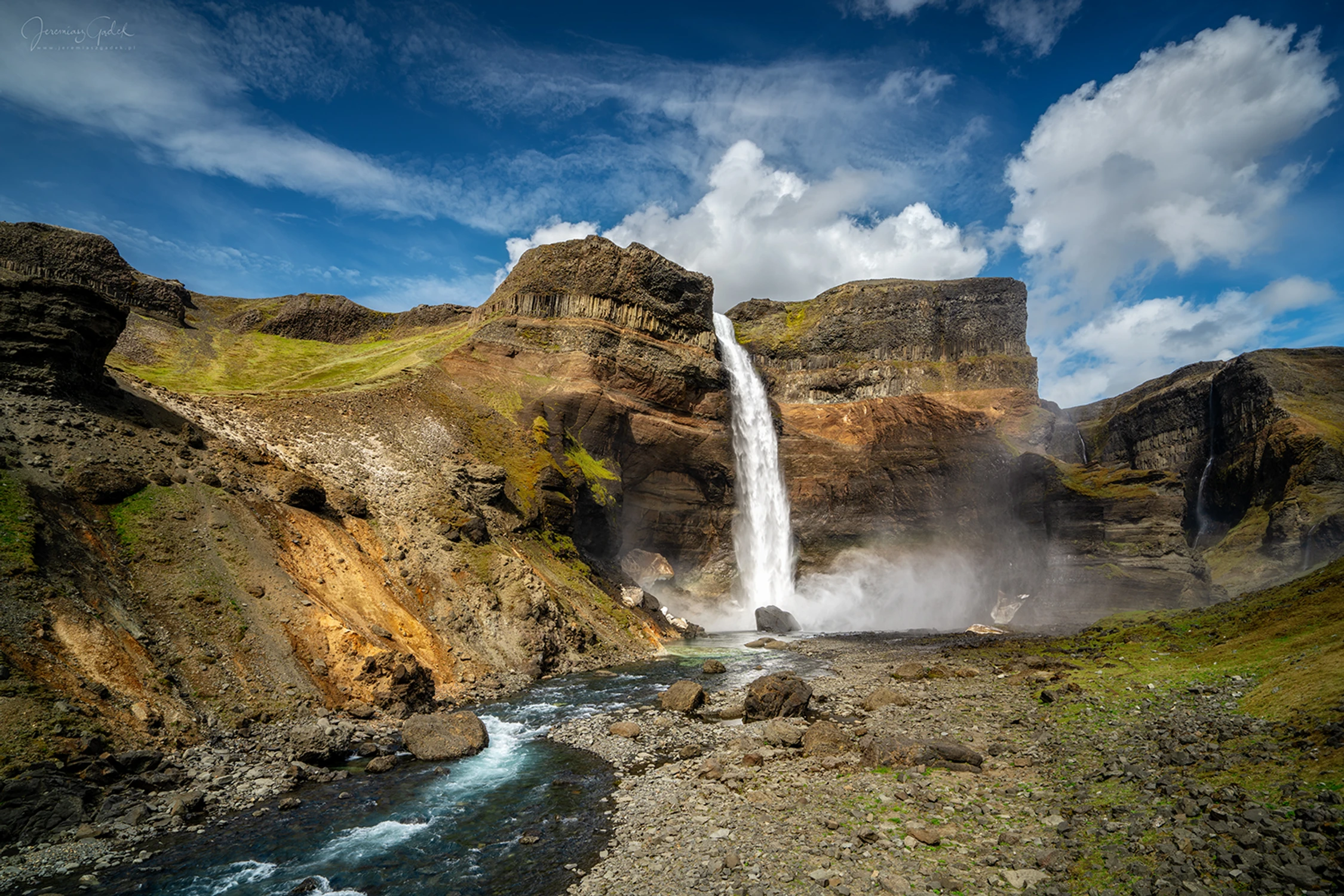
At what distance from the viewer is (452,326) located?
6744 cm

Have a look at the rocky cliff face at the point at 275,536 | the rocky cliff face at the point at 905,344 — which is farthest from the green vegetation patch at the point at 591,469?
the rocky cliff face at the point at 905,344

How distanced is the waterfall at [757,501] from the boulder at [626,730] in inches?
1656

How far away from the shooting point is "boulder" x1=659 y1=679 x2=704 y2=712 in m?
22.2

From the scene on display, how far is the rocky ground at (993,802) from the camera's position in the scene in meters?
8.97

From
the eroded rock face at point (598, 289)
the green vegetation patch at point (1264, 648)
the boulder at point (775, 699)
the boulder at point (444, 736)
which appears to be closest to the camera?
the green vegetation patch at point (1264, 648)

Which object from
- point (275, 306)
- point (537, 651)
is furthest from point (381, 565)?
point (275, 306)

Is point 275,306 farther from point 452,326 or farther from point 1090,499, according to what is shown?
point 1090,499

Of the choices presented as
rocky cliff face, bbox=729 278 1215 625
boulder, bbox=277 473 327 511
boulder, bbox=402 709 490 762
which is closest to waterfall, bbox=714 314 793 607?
rocky cliff face, bbox=729 278 1215 625

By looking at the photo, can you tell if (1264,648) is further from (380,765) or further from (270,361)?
(270,361)

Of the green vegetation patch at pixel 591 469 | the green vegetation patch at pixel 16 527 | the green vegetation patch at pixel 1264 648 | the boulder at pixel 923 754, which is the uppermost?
the green vegetation patch at pixel 591 469

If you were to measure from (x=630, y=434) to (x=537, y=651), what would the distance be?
28854mm

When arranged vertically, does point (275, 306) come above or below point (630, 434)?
above

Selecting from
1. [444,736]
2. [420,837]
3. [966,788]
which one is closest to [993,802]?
[966,788]

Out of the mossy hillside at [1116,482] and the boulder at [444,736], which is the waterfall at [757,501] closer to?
the mossy hillside at [1116,482]
